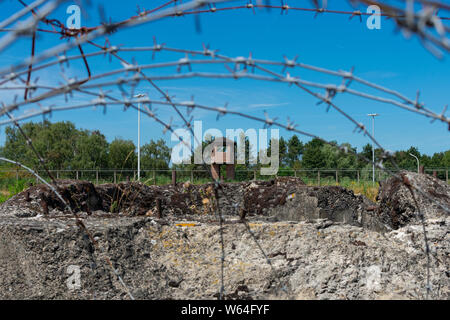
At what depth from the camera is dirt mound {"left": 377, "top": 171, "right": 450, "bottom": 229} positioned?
12.6 ft

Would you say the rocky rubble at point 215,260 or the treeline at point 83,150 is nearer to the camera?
the rocky rubble at point 215,260

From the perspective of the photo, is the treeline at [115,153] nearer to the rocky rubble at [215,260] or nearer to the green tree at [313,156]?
the green tree at [313,156]

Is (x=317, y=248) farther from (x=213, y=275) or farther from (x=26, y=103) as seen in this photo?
(x=26, y=103)

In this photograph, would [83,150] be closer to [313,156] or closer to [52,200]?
[313,156]

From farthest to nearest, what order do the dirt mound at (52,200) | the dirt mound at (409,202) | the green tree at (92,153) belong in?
the green tree at (92,153), the dirt mound at (52,200), the dirt mound at (409,202)

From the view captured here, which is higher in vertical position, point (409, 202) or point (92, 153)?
point (92, 153)

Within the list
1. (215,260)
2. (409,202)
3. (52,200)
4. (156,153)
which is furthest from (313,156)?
(215,260)

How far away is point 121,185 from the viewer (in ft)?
17.9

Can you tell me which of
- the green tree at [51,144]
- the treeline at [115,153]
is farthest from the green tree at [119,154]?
the green tree at [51,144]

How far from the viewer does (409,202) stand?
4.05m

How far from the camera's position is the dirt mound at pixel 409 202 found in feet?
12.6

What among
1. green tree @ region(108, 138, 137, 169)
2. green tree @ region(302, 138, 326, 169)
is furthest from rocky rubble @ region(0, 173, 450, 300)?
green tree @ region(302, 138, 326, 169)
